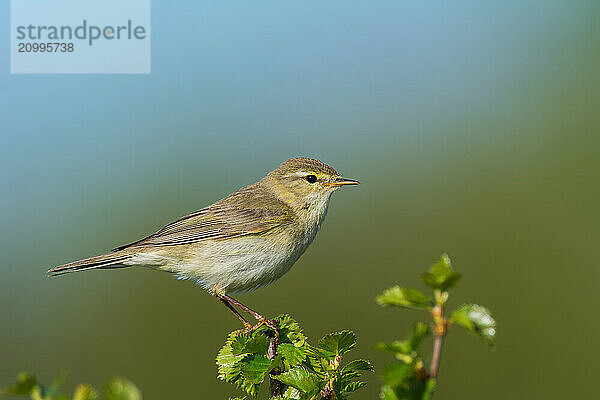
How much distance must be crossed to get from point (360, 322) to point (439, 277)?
6113 millimetres

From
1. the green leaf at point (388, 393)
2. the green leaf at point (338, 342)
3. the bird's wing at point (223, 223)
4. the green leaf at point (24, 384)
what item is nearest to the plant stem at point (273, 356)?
the green leaf at point (338, 342)

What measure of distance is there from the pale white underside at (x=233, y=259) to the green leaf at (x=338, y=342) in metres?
2.65

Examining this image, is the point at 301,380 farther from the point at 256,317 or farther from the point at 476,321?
the point at 256,317

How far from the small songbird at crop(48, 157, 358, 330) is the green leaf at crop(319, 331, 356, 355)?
250 centimetres

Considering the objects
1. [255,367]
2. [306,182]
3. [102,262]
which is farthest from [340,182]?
[255,367]

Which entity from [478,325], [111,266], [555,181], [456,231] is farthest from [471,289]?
[478,325]

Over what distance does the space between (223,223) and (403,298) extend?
147 inches

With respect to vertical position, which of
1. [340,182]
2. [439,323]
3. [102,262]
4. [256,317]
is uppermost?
[340,182]

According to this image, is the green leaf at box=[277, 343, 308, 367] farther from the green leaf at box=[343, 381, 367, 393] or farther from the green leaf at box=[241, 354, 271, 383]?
the green leaf at box=[343, 381, 367, 393]

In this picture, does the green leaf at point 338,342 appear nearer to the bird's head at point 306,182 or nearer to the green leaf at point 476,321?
the green leaf at point 476,321

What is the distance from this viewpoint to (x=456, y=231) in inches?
330

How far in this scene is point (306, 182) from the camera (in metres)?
5.31

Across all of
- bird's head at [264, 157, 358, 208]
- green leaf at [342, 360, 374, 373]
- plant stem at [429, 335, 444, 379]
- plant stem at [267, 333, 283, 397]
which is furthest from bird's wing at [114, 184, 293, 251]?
plant stem at [429, 335, 444, 379]

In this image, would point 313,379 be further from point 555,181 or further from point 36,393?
point 555,181
